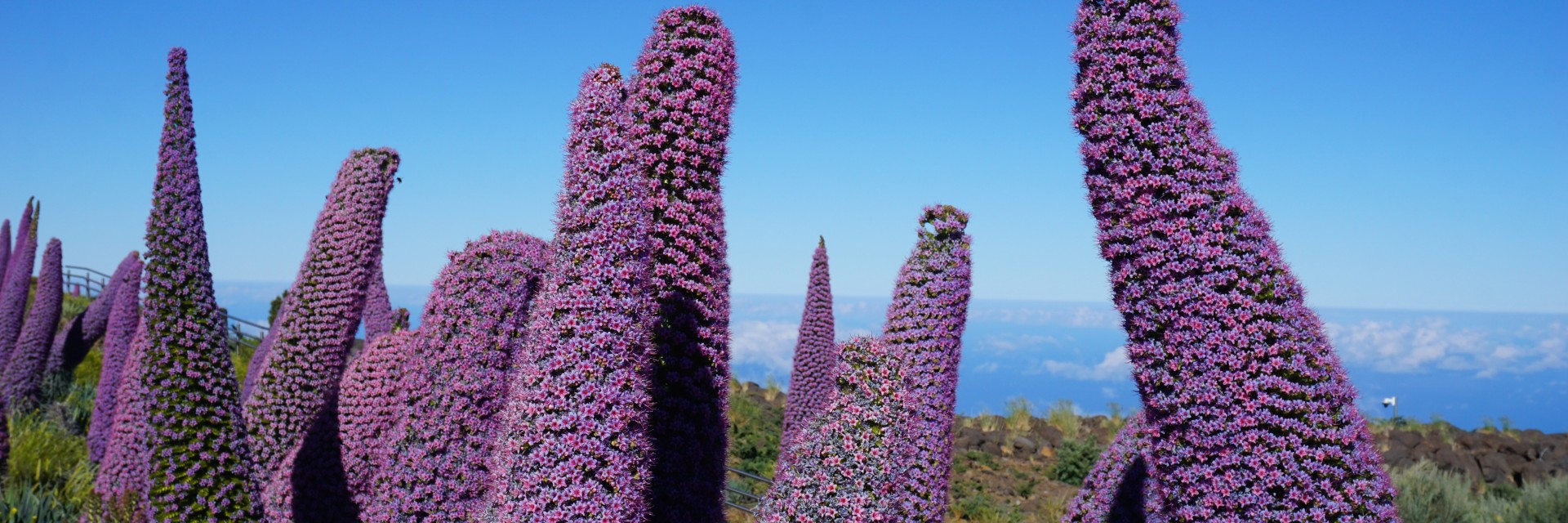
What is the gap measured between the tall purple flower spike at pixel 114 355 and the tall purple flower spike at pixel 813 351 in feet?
19.9

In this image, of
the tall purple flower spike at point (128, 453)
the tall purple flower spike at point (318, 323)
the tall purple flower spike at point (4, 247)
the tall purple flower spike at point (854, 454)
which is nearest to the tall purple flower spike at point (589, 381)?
the tall purple flower spike at point (854, 454)

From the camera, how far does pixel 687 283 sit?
14.7 ft

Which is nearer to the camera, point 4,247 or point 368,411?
point 368,411

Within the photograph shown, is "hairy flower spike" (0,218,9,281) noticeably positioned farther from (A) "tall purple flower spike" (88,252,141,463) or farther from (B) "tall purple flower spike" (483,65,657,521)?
(B) "tall purple flower spike" (483,65,657,521)

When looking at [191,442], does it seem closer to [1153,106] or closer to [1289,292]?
[1153,106]

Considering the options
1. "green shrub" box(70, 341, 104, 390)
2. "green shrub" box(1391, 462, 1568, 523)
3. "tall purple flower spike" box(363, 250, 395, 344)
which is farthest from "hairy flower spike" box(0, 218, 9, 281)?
"green shrub" box(1391, 462, 1568, 523)

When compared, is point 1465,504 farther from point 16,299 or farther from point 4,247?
point 4,247

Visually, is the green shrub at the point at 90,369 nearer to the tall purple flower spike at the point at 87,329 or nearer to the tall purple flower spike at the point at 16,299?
the tall purple flower spike at the point at 87,329

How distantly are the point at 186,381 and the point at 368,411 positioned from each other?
1191mm

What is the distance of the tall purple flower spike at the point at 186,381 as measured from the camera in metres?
5.47

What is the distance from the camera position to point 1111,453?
643cm

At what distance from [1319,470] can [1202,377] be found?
0.64 metres

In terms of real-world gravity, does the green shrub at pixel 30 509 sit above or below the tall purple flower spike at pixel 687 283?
below

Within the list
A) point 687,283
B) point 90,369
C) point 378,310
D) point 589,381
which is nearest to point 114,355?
point 378,310
